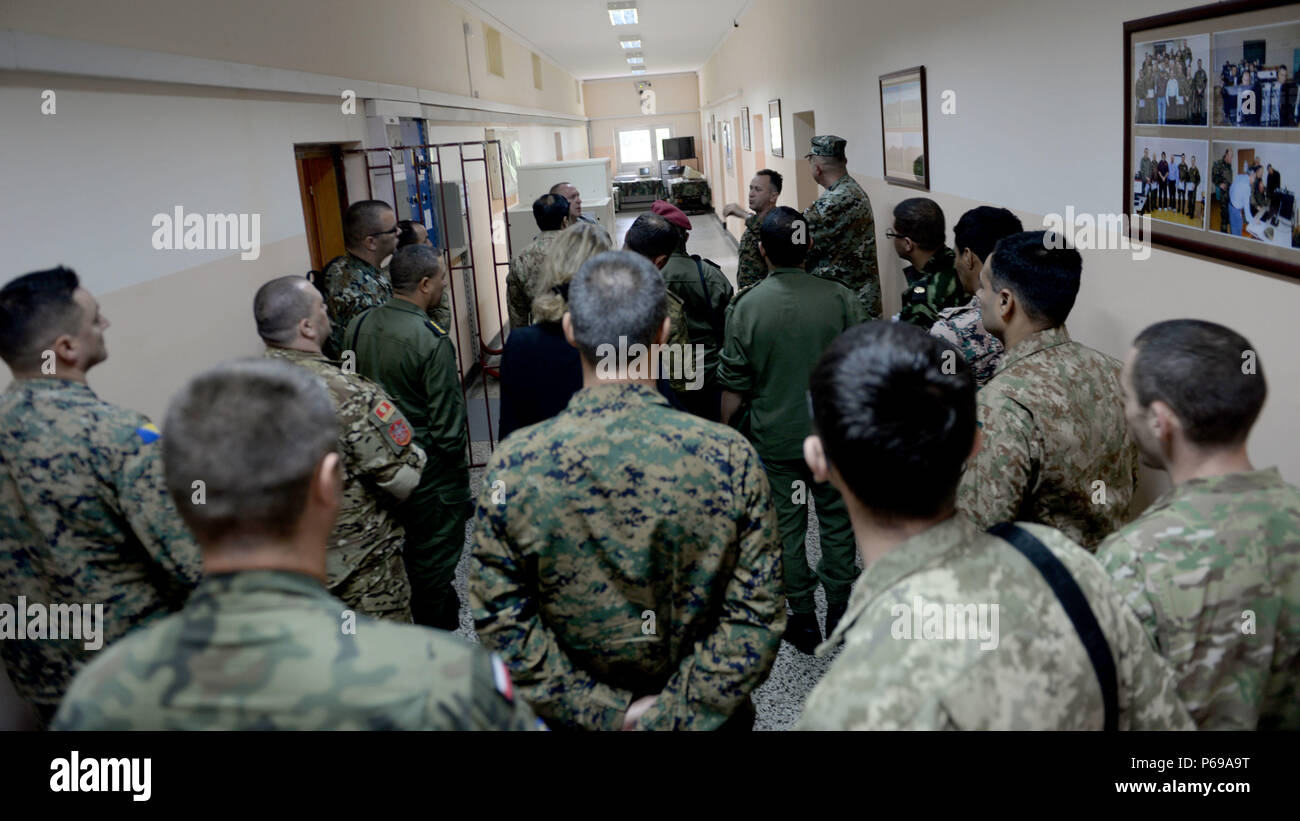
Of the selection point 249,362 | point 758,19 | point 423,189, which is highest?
point 758,19

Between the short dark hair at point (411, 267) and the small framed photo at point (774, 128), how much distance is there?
7.27 metres

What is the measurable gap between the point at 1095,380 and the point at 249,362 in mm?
1642

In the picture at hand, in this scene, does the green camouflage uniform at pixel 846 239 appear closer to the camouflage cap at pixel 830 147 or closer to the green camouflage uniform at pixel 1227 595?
the camouflage cap at pixel 830 147

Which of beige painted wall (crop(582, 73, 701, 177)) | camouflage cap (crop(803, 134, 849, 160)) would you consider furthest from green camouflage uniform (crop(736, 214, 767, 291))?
beige painted wall (crop(582, 73, 701, 177))

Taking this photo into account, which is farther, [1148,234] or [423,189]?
[423,189]

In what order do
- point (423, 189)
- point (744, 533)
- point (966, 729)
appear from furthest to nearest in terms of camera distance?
point (423, 189), point (744, 533), point (966, 729)

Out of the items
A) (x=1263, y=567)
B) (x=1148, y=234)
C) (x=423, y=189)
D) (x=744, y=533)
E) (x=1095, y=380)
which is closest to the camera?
(x=1263, y=567)

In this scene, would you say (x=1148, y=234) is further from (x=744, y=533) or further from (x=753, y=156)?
(x=753, y=156)

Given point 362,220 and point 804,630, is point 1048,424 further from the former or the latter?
point 362,220

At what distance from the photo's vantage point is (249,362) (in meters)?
0.96

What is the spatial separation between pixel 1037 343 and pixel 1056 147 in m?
1.56

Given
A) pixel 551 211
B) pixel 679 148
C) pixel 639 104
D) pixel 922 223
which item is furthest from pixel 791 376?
pixel 639 104

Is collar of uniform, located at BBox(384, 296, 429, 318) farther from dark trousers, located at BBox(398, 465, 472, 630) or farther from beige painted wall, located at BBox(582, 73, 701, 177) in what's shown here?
beige painted wall, located at BBox(582, 73, 701, 177)

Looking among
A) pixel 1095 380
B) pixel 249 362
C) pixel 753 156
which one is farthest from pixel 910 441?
pixel 753 156
